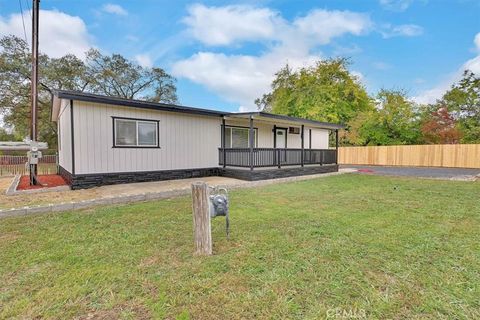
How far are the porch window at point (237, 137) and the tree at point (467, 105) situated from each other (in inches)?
766

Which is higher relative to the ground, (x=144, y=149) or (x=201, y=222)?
(x=144, y=149)

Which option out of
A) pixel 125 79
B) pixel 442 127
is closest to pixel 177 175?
pixel 125 79

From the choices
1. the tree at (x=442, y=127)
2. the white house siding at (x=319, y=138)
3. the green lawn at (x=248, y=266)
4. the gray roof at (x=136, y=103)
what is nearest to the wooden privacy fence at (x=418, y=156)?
the tree at (x=442, y=127)

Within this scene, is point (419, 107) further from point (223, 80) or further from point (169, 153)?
point (169, 153)

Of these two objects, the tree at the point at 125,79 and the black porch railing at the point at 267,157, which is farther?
→ the tree at the point at 125,79

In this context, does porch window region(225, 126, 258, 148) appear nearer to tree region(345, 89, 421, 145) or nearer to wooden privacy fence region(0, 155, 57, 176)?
wooden privacy fence region(0, 155, 57, 176)

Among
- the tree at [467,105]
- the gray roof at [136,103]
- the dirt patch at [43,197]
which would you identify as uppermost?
the tree at [467,105]

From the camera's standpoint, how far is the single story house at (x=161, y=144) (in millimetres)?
7387

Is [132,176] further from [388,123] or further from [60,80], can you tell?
[388,123]

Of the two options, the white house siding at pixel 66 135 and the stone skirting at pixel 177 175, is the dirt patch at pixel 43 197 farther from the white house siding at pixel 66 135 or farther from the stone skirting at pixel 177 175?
the white house siding at pixel 66 135

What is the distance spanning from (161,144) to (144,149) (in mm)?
628

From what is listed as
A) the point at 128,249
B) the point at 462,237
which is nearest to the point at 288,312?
the point at 128,249

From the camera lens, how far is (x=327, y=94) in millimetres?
23109

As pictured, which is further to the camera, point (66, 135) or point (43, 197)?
point (66, 135)
